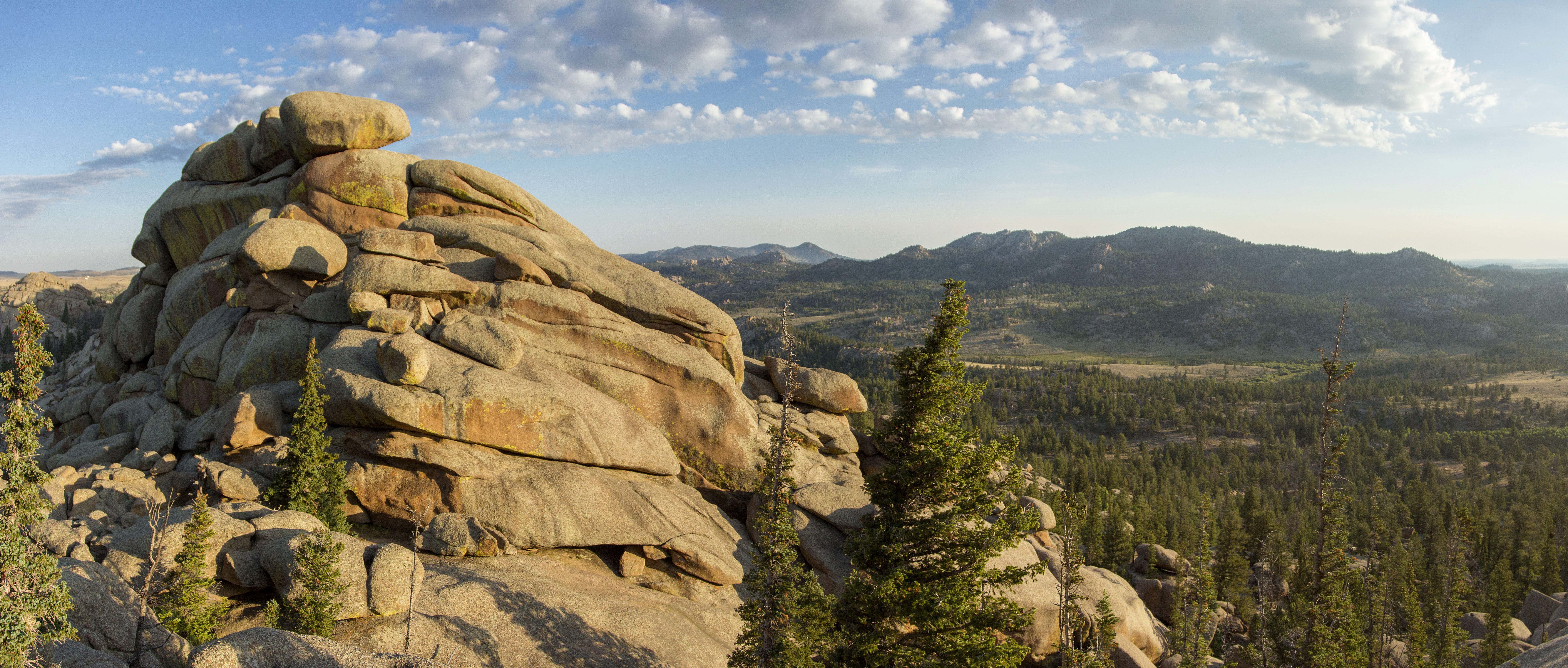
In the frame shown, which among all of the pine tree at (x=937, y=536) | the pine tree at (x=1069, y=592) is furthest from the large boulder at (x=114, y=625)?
the pine tree at (x=1069, y=592)

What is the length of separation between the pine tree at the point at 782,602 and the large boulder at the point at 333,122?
1461 inches

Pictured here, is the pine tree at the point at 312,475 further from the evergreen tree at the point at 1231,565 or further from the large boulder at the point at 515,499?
the evergreen tree at the point at 1231,565

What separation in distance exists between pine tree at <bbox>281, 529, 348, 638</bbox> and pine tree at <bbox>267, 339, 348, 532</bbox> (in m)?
5.74

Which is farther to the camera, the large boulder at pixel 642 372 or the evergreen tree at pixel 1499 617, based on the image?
the evergreen tree at pixel 1499 617

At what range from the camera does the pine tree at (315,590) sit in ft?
67.8

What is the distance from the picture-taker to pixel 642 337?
38969 millimetres

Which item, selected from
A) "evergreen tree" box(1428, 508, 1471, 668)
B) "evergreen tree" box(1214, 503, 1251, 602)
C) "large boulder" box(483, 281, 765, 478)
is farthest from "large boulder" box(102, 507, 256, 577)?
"evergreen tree" box(1428, 508, 1471, 668)

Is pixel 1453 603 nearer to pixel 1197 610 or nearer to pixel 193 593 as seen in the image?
pixel 1197 610

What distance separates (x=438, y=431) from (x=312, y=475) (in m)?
4.79

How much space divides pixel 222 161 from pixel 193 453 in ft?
96.0

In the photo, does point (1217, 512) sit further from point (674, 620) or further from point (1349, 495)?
point (674, 620)

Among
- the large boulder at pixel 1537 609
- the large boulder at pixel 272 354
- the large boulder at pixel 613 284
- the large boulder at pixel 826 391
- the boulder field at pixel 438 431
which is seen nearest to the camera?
the boulder field at pixel 438 431

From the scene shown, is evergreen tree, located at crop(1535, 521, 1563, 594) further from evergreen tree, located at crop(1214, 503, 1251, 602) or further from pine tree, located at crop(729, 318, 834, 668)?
pine tree, located at crop(729, 318, 834, 668)

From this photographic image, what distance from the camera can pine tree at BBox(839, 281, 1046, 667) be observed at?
23.2 metres
